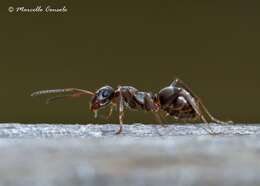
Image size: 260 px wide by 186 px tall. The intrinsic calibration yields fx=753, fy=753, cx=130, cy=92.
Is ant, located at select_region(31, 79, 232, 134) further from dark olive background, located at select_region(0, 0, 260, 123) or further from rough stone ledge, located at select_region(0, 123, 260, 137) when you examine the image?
dark olive background, located at select_region(0, 0, 260, 123)

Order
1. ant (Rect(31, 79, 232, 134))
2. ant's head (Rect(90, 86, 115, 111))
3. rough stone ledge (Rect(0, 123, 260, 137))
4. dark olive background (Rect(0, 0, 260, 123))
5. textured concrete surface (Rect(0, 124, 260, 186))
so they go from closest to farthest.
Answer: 1. textured concrete surface (Rect(0, 124, 260, 186))
2. rough stone ledge (Rect(0, 123, 260, 137))
3. ant (Rect(31, 79, 232, 134))
4. ant's head (Rect(90, 86, 115, 111))
5. dark olive background (Rect(0, 0, 260, 123))

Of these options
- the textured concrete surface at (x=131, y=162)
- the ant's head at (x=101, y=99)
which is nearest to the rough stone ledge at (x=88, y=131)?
the textured concrete surface at (x=131, y=162)

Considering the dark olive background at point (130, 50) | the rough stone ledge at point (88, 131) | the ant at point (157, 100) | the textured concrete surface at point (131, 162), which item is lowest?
the textured concrete surface at point (131, 162)

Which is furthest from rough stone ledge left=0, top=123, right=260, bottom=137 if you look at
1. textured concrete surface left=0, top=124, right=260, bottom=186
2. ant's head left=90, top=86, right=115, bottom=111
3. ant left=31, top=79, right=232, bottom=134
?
ant's head left=90, top=86, right=115, bottom=111

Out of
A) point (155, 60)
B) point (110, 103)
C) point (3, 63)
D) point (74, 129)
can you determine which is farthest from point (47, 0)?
point (74, 129)

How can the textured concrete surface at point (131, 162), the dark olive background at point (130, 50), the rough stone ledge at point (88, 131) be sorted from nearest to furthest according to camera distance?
the textured concrete surface at point (131, 162) → the rough stone ledge at point (88, 131) → the dark olive background at point (130, 50)

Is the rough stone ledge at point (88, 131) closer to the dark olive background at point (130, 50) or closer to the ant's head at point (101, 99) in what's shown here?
the ant's head at point (101, 99)
